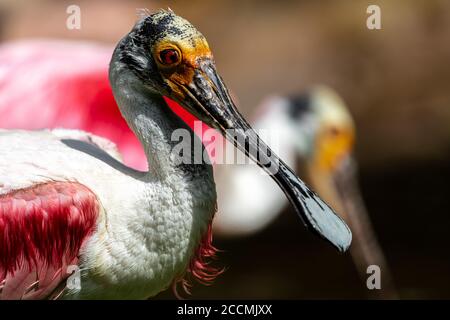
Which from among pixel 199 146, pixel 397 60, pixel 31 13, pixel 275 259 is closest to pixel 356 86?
pixel 397 60

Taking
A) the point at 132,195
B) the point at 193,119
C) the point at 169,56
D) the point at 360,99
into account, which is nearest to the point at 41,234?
the point at 132,195

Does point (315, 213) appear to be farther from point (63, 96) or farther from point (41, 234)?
point (63, 96)

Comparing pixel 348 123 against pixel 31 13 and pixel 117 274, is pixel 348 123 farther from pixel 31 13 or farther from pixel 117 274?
pixel 117 274

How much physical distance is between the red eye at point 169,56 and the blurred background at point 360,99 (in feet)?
12.0

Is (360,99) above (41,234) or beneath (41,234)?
above

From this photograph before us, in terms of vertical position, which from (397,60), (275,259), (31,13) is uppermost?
(31,13)

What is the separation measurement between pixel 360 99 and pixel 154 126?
3888 mm

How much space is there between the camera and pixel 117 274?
2619 mm

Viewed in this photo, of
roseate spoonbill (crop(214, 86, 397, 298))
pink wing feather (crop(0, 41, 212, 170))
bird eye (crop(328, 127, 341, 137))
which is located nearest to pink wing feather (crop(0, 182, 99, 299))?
pink wing feather (crop(0, 41, 212, 170))

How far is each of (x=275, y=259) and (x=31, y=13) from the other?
7.52 ft

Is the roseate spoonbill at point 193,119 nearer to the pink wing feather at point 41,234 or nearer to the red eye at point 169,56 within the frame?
the pink wing feather at point 41,234

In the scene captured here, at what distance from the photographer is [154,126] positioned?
2.65 meters
